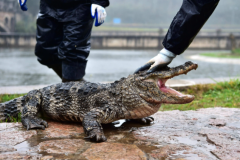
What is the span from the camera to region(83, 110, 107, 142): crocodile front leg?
244cm

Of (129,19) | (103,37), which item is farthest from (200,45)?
(129,19)

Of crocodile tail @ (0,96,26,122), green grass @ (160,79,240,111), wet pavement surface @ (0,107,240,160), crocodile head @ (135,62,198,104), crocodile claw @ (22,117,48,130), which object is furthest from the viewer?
green grass @ (160,79,240,111)

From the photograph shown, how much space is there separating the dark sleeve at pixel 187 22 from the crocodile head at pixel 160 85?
193mm

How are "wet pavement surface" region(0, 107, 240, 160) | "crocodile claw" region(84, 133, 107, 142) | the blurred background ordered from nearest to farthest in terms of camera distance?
"wet pavement surface" region(0, 107, 240, 160) → "crocodile claw" region(84, 133, 107, 142) → the blurred background

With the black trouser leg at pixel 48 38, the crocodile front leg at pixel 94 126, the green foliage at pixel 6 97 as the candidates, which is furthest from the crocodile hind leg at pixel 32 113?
the green foliage at pixel 6 97

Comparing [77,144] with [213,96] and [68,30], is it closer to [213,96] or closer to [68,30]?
[68,30]

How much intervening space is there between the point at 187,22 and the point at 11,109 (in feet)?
7.66

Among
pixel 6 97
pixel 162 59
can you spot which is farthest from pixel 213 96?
pixel 6 97

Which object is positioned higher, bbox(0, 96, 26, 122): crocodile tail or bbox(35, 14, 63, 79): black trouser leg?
bbox(35, 14, 63, 79): black trouser leg

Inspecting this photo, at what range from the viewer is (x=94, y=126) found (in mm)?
2572

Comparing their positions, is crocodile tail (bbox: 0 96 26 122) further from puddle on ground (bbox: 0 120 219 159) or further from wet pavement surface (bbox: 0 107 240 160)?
puddle on ground (bbox: 0 120 219 159)

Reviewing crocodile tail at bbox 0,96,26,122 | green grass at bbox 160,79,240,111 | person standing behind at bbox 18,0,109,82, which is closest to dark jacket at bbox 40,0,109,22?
person standing behind at bbox 18,0,109,82

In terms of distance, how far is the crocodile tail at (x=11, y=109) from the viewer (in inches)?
136

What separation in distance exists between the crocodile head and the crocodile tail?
1536 millimetres
